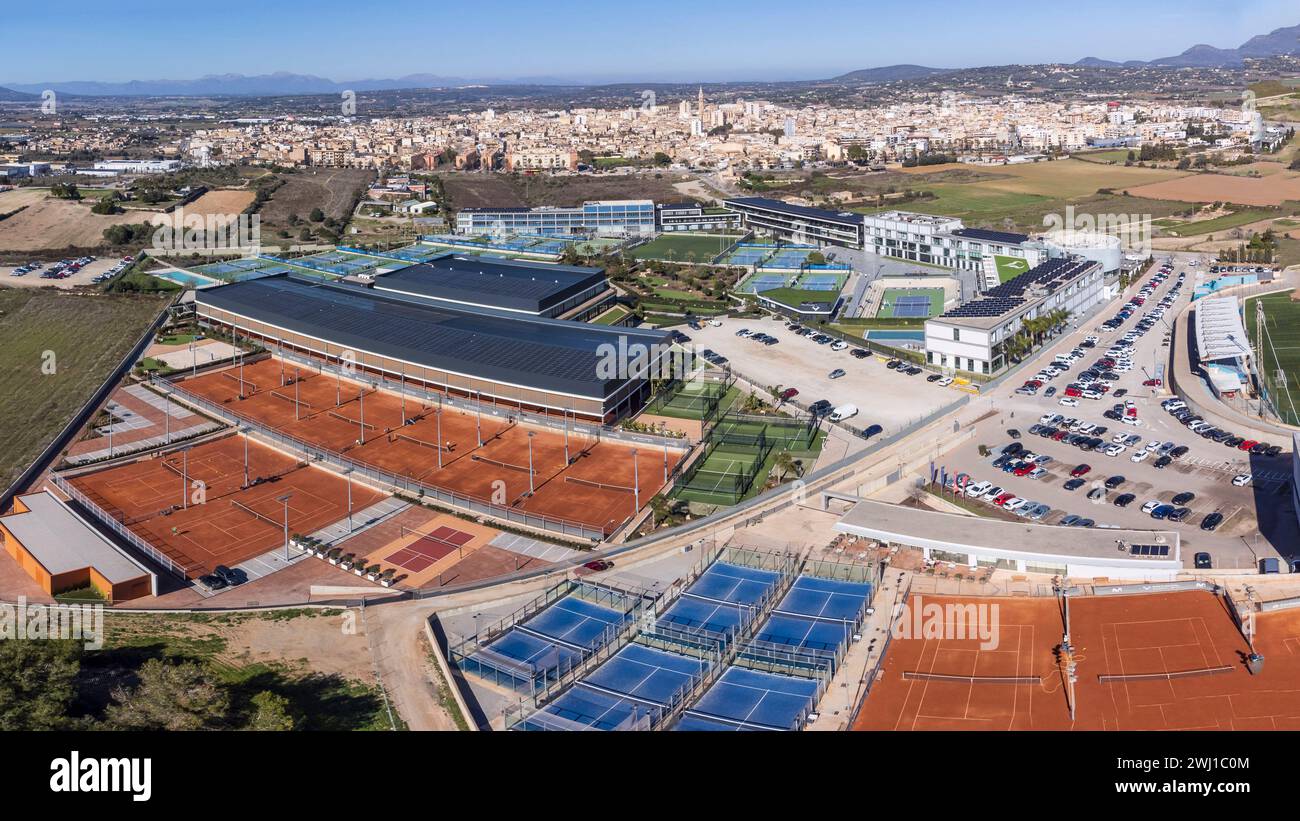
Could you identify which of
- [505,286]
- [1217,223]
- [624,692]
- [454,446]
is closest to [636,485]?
[454,446]

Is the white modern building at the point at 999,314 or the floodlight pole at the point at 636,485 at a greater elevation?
the white modern building at the point at 999,314

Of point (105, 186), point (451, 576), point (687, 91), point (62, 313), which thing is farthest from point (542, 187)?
point (687, 91)

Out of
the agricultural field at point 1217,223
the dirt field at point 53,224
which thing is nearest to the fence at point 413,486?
the dirt field at point 53,224

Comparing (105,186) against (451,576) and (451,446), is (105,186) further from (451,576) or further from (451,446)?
(451,576)

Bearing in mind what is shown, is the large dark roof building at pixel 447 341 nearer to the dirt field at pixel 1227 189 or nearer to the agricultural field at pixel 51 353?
the agricultural field at pixel 51 353

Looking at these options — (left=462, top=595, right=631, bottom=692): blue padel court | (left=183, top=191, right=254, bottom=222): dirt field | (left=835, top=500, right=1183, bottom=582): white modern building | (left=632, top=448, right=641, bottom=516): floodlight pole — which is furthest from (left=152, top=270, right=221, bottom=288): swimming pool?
(left=835, top=500, right=1183, bottom=582): white modern building

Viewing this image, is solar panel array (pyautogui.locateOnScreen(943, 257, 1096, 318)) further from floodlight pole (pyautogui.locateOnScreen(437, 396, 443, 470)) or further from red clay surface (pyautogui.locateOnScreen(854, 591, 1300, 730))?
red clay surface (pyautogui.locateOnScreen(854, 591, 1300, 730))
